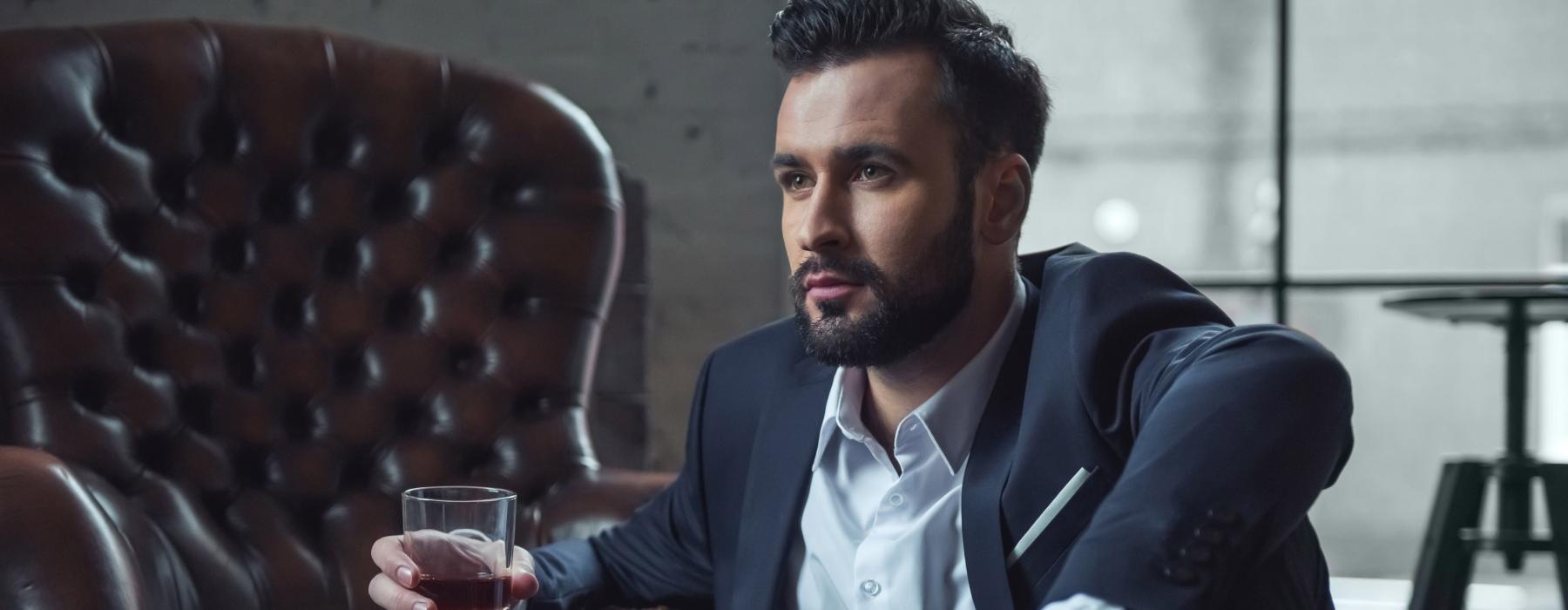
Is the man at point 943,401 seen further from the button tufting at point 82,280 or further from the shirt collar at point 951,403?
the button tufting at point 82,280

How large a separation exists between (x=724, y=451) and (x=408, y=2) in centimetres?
196

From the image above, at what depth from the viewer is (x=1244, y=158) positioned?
10.3 ft

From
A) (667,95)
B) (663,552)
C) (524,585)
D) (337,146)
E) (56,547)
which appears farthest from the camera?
(667,95)

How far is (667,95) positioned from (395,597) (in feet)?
6.71

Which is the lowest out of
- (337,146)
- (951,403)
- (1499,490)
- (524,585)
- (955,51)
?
(1499,490)

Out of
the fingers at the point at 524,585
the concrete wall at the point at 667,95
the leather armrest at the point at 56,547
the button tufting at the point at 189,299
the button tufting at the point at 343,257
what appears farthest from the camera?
the concrete wall at the point at 667,95

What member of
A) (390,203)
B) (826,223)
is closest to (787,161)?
(826,223)

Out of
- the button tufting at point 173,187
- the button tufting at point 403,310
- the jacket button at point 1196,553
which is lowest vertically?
the button tufting at point 403,310

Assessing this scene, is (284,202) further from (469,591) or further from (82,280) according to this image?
(469,591)

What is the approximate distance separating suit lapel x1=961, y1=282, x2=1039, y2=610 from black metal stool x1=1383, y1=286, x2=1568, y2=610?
1297 mm

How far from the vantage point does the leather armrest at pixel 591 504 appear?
5.42ft

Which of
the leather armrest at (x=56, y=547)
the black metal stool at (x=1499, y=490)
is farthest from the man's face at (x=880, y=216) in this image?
the black metal stool at (x=1499, y=490)

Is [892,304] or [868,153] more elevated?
[868,153]

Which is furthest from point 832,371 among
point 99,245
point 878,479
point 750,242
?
point 750,242
